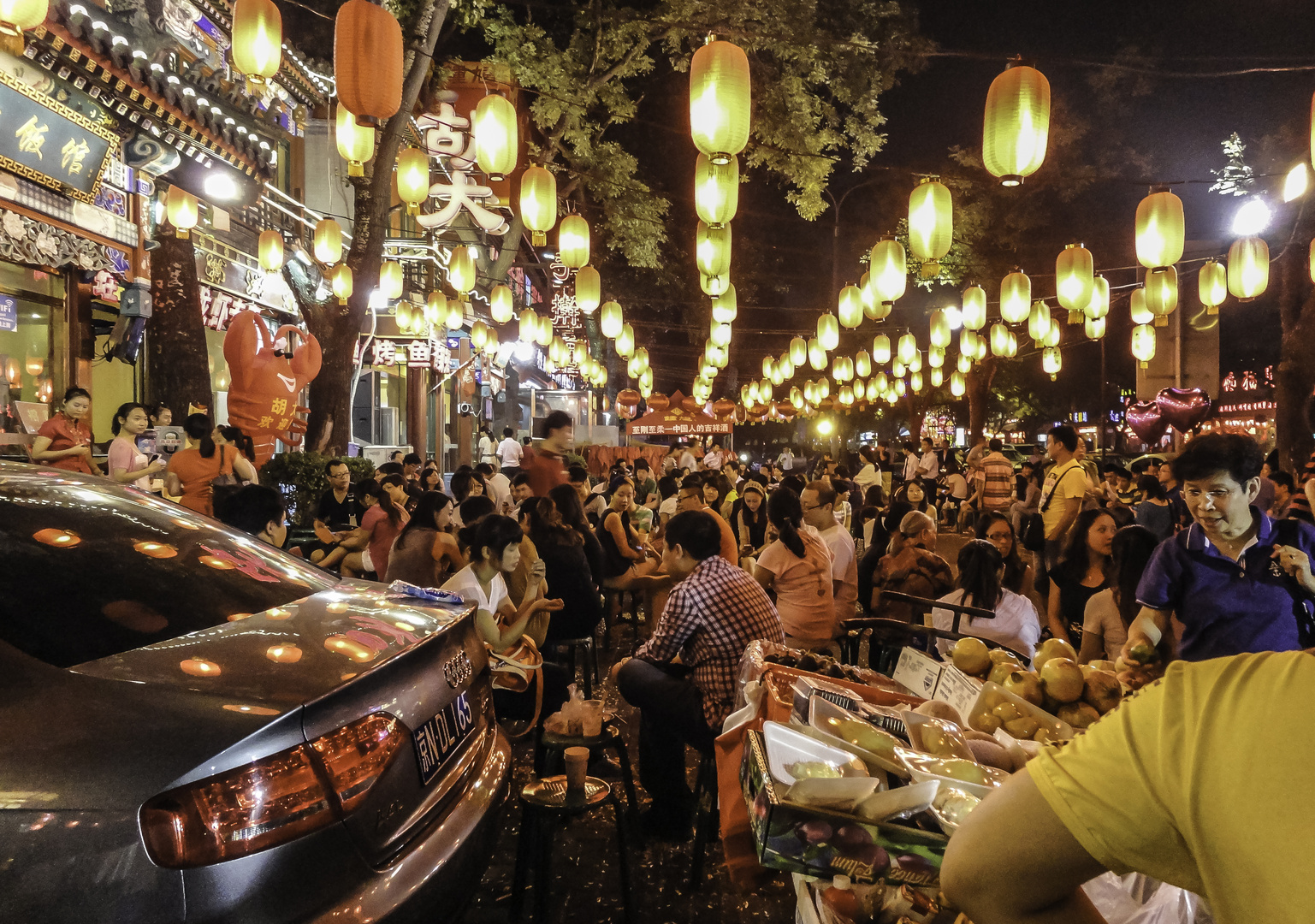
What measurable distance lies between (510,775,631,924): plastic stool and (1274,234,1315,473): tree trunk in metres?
15.6

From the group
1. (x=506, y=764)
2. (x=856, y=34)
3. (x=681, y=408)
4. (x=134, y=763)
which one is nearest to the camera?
(x=134, y=763)

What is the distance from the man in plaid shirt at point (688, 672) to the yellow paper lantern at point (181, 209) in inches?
393

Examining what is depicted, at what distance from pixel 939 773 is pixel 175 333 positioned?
11.8 meters

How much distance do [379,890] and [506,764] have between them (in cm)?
96

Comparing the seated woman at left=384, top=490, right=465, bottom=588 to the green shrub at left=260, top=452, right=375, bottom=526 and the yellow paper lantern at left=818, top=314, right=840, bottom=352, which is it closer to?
the green shrub at left=260, top=452, right=375, bottom=526

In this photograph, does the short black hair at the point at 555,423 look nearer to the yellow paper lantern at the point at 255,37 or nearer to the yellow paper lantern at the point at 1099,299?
the yellow paper lantern at the point at 255,37

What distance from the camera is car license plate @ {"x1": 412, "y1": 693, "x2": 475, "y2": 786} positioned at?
249cm

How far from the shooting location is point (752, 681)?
2854 millimetres

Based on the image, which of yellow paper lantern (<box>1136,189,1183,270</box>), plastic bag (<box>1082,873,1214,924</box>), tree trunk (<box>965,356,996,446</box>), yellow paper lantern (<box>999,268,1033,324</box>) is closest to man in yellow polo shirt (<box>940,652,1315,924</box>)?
plastic bag (<box>1082,873,1214,924</box>)

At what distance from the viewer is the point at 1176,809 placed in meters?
0.99

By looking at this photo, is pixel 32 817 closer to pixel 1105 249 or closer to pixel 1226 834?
pixel 1226 834

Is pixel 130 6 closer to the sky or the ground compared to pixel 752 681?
closer to the sky

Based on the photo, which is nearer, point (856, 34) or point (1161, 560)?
point (1161, 560)

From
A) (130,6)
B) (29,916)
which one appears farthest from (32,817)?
(130,6)
